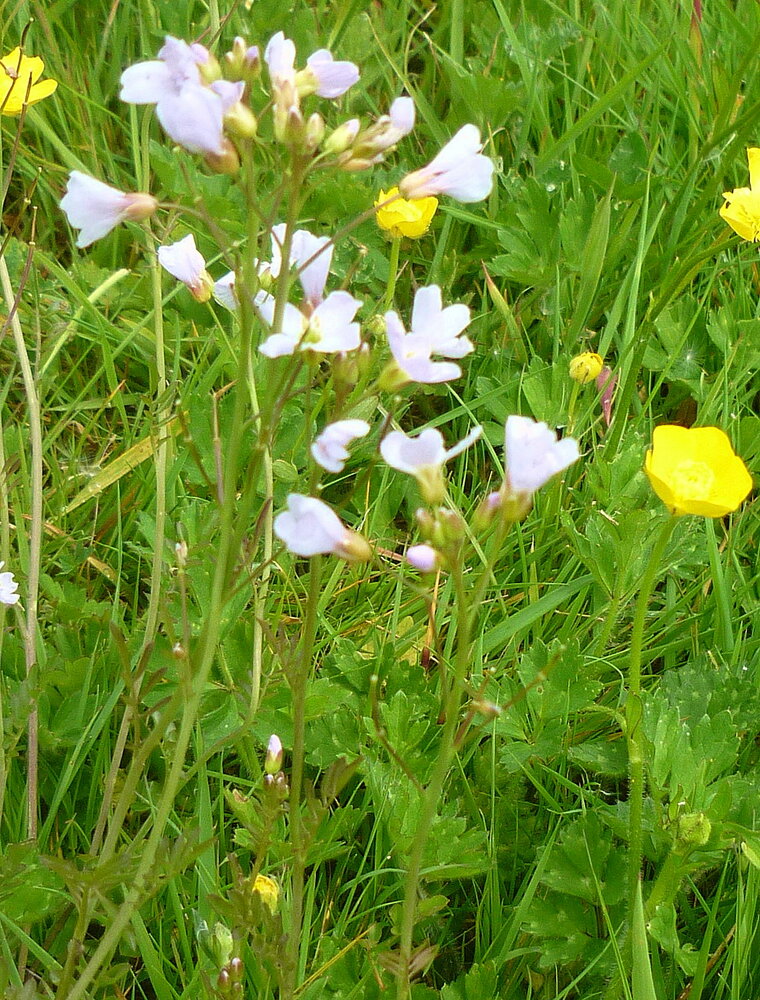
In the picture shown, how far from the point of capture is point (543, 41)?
2.59 metres

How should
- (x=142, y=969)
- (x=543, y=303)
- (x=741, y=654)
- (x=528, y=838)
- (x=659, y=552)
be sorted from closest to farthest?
(x=659, y=552)
(x=142, y=969)
(x=528, y=838)
(x=741, y=654)
(x=543, y=303)

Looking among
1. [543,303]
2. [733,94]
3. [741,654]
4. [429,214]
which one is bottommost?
[741,654]

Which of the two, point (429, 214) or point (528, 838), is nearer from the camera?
point (528, 838)

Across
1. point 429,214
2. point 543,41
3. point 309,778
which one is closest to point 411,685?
point 309,778

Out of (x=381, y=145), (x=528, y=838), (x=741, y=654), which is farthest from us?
(x=741, y=654)

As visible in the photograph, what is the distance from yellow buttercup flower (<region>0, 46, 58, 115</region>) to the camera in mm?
1698

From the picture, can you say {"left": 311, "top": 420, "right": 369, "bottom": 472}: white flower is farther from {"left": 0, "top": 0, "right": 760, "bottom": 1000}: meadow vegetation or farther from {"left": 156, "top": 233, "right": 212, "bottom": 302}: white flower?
{"left": 156, "top": 233, "right": 212, "bottom": 302}: white flower

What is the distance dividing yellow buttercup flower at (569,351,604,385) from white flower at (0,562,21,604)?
3.51ft

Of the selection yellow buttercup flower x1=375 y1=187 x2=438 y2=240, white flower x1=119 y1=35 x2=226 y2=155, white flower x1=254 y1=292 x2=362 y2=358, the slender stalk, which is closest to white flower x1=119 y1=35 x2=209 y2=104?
white flower x1=119 y1=35 x2=226 y2=155

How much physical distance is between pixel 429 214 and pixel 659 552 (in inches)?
35.6

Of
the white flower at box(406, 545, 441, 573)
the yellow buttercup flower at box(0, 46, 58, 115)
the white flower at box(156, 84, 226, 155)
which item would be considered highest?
the white flower at box(156, 84, 226, 155)

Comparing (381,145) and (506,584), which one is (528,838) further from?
(381,145)

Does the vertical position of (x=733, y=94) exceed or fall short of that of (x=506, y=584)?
it exceeds it

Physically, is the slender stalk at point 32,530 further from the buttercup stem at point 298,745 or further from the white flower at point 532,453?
the white flower at point 532,453
